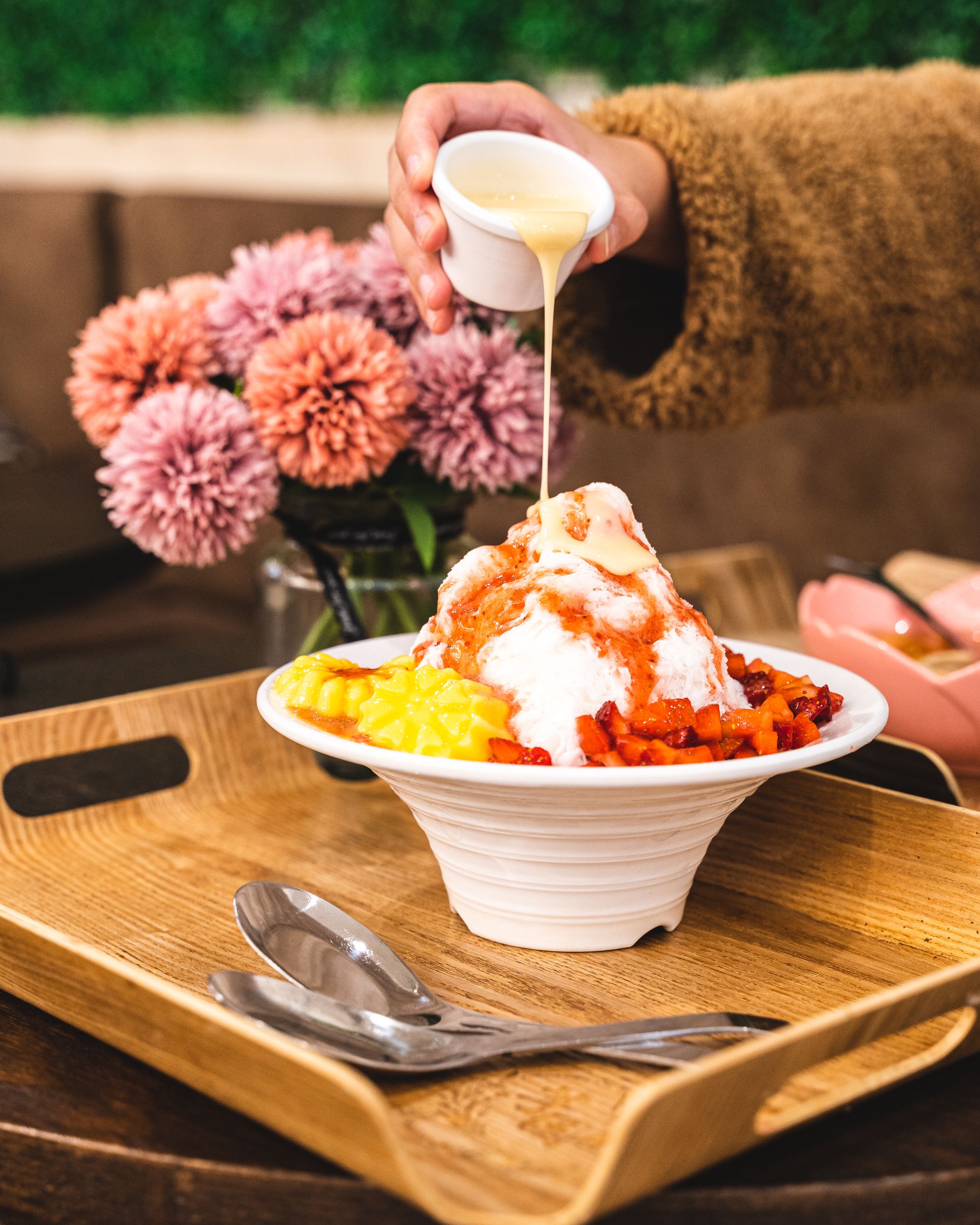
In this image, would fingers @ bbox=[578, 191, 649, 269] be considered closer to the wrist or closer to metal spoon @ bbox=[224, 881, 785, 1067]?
the wrist

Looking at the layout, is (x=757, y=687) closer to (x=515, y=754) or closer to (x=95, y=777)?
(x=515, y=754)

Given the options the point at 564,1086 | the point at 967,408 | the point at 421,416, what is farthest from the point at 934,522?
the point at 564,1086

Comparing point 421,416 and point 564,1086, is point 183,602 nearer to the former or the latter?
point 421,416

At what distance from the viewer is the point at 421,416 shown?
3.28 ft

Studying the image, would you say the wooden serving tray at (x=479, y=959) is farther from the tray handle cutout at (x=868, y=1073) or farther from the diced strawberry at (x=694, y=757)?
the diced strawberry at (x=694, y=757)

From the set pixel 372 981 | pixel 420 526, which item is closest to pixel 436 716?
pixel 372 981

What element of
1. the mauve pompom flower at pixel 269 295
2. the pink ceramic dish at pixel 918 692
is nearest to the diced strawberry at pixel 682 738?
the pink ceramic dish at pixel 918 692

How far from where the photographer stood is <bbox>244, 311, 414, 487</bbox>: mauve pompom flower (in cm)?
93

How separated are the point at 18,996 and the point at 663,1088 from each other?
40 centimetres

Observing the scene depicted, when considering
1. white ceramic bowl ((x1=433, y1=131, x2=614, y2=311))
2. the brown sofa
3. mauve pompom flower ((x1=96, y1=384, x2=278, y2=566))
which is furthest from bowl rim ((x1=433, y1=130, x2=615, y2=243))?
the brown sofa

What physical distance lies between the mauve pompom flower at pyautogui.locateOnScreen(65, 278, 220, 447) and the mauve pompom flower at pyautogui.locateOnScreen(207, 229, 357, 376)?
0.07ft

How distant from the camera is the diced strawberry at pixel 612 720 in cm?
68

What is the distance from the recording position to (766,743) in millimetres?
686

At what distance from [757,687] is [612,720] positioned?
5.9 inches
